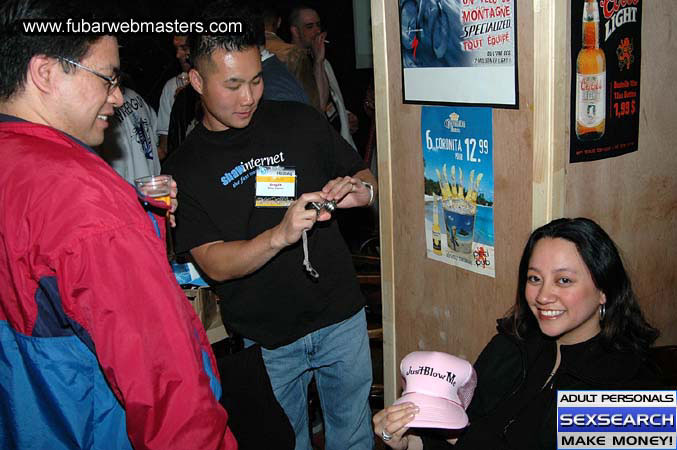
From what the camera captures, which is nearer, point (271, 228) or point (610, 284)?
point (610, 284)

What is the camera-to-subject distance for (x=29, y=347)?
1249 mm

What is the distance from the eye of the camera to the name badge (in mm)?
2152

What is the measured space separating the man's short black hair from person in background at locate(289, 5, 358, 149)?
284 cm

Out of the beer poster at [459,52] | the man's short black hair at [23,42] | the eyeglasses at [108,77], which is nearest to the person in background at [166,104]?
the beer poster at [459,52]

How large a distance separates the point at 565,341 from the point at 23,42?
1568mm

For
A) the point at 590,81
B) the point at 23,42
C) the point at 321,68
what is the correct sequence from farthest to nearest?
the point at 321,68, the point at 590,81, the point at 23,42

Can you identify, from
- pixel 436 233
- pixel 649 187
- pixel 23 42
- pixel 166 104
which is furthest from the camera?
pixel 166 104

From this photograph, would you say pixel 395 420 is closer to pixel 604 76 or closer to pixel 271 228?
pixel 271 228

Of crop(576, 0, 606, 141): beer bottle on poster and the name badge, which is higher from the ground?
crop(576, 0, 606, 141): beer bottle on poster

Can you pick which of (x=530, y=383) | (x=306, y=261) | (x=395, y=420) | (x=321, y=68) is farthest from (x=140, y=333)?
(x=321, y=68)

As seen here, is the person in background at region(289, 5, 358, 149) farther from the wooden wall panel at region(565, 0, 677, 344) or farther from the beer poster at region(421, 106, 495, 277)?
the wooden wall panel at region(565, 0, 677, 344)

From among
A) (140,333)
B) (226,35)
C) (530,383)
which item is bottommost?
(530,383)

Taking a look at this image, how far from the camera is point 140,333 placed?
47.2 inches

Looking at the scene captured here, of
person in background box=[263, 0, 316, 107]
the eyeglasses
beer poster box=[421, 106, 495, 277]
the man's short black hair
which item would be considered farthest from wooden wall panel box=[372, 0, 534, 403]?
the man's short black hair
